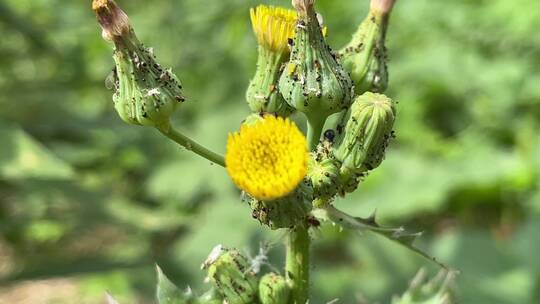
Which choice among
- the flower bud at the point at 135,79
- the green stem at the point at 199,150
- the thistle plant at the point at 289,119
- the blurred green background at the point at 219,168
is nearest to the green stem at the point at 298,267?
the thistle plant at the point at 289,119

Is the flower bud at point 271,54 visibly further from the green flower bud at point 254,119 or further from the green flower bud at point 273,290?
the green flower bud at point 273,290

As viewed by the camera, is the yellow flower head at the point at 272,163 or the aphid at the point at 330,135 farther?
the aphid at the point at 330,135

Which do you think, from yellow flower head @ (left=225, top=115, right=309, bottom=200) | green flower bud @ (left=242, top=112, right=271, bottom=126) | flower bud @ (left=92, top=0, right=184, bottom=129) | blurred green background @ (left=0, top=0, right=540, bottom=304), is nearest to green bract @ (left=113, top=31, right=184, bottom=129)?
flower bud @ (left=92, top=0, right=184, bottom=129)

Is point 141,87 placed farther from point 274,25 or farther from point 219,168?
point 219,168

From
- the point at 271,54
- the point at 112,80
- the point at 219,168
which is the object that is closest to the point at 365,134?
the point at 271,54

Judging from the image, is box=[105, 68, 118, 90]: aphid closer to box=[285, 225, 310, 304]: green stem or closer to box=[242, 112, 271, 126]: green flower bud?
box=[242, 112, 271, 126]: green flower bud

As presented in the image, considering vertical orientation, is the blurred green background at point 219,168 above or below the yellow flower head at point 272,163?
above
